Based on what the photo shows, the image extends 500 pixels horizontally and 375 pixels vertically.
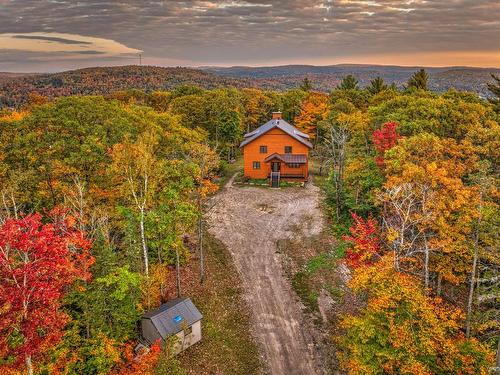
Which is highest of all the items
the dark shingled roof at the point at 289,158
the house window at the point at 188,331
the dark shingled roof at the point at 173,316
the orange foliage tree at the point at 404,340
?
the dark shingled roof at the point at 289,158

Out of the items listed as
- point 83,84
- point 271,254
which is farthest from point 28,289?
point 83,84

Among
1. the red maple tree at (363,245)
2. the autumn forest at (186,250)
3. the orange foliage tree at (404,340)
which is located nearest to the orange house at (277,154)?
the autumn forest at (186,250)

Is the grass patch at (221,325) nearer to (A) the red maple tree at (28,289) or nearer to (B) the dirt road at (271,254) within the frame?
(B) the dirt road at (271,254)

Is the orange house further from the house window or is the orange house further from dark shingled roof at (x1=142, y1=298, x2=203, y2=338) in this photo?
the house window

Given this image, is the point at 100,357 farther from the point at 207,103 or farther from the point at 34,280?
the point at 207,103

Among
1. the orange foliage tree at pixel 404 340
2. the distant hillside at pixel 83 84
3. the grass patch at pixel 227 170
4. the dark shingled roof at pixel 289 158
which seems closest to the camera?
the orange foliage tree at pixel 404 340

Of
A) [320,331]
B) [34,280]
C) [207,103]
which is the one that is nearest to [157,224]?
[34,280]

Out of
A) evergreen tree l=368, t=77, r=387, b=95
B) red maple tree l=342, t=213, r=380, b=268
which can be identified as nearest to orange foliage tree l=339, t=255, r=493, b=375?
red maple tree l=342, t=213, r=380, b=268

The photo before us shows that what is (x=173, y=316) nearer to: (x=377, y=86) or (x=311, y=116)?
(x=311, y=116)
